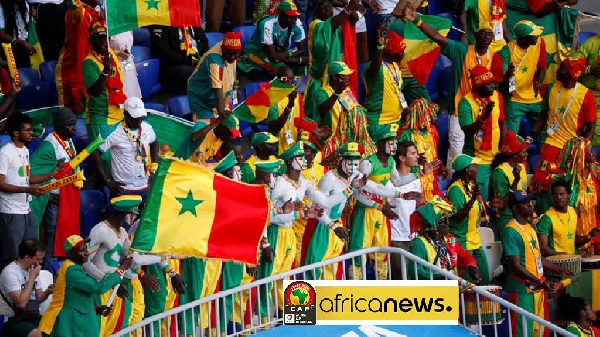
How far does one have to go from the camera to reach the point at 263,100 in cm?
1473

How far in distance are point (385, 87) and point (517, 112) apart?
1.76 m

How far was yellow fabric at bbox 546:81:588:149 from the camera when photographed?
1706cm

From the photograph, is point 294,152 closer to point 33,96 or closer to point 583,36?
point 33,96

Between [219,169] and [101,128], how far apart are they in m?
1.87

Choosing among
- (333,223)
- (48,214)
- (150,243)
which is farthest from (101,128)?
(150,243)

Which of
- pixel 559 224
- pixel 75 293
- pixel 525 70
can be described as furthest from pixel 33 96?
pixel 525 70

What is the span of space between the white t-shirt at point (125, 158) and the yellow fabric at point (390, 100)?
2.93 m

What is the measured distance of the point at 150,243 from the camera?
1150 centimetres

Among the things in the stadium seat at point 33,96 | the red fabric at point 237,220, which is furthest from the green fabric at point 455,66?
the red fabric at point 237,220

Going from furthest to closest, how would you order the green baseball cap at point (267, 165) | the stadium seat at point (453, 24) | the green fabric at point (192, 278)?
1. the stadium seat at point (453, 24)
2. the green baseball cap at point (267, 165)
3. the green fabric at point (192, 278)

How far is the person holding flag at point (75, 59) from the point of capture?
1434 centimetres

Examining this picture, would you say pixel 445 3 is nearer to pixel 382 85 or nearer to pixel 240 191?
pixel 382 85

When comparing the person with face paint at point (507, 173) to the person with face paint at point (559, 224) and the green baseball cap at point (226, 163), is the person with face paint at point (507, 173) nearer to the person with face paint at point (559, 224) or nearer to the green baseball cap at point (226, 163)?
the person with face paint at point (559, 224)

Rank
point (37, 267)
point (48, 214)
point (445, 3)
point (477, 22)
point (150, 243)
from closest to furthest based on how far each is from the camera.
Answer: point (150, 243) → point (37, 267) → point (48, 214) → point (477, 22) → point (445, 3)
